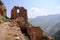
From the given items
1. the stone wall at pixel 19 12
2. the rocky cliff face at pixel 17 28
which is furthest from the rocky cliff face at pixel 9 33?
the stone wall at pixel 19 12

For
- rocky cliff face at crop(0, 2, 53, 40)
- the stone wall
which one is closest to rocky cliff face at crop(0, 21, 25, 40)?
rocky cliff face at crop(0, 2, 53, 40)

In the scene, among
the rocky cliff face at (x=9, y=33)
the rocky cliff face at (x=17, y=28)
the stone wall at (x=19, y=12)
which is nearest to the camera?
the rocky cliff face at (x=9, y=33)

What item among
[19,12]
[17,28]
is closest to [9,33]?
[17,28]

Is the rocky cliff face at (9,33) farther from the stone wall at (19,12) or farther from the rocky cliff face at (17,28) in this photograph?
the stone wall at (19,12)

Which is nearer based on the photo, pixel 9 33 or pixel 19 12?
pixel 9 33

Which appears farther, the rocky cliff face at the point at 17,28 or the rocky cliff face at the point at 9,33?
the rocky cliff face at the point at 17,28

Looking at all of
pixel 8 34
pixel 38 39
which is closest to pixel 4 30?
pixel 8 34

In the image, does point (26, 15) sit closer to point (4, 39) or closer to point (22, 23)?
point (22, 23)

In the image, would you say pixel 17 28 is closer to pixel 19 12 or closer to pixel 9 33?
pixel 9 33

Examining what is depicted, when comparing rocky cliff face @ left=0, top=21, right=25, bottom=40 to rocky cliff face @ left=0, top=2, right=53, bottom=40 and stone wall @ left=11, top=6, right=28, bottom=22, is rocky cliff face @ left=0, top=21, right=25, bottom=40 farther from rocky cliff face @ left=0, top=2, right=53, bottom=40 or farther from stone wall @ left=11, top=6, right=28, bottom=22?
stone wall @ left=11, top=6, right=28, bottom=22

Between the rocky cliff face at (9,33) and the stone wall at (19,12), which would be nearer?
the rocky cliff face at (9,33)

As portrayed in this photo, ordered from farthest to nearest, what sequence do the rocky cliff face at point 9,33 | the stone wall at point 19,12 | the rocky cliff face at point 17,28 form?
the stone wall at point 19,12
the rocky cliff face at point 17,28
the rocky cliff face at point 9,33

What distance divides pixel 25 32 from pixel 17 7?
11191 millimetres

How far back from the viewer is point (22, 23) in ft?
115
